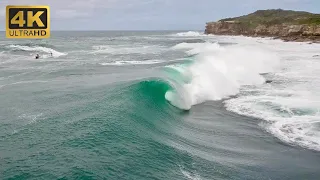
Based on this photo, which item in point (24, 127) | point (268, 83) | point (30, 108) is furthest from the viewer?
point (268, 83)

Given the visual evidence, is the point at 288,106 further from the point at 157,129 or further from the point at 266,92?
the point at 157,129

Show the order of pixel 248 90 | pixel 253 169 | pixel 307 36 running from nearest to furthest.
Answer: pixel 253 169
pixel 248 90
pixel 307 36

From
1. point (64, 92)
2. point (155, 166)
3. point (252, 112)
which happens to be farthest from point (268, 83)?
point (155, 166)

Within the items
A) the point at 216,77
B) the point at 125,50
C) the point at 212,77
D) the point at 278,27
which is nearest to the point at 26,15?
the point at 212,77

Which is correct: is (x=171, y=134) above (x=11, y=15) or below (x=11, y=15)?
below

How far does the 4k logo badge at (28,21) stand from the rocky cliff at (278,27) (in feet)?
231

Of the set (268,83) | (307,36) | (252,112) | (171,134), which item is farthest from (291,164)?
(307,36)

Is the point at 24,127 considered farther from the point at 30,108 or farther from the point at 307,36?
the point at 307,36

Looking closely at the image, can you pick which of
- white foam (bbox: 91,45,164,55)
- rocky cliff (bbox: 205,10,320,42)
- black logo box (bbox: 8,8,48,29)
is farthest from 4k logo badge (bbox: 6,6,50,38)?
rocky cliff (bbox: 205,10,320,42)

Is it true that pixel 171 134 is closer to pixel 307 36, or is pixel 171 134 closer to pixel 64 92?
pixel 64 92

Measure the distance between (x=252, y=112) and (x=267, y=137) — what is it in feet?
12.9

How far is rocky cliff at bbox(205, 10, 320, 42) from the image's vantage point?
78000 mm

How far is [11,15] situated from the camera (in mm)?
10523

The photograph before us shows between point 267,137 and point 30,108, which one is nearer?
point 267,137
